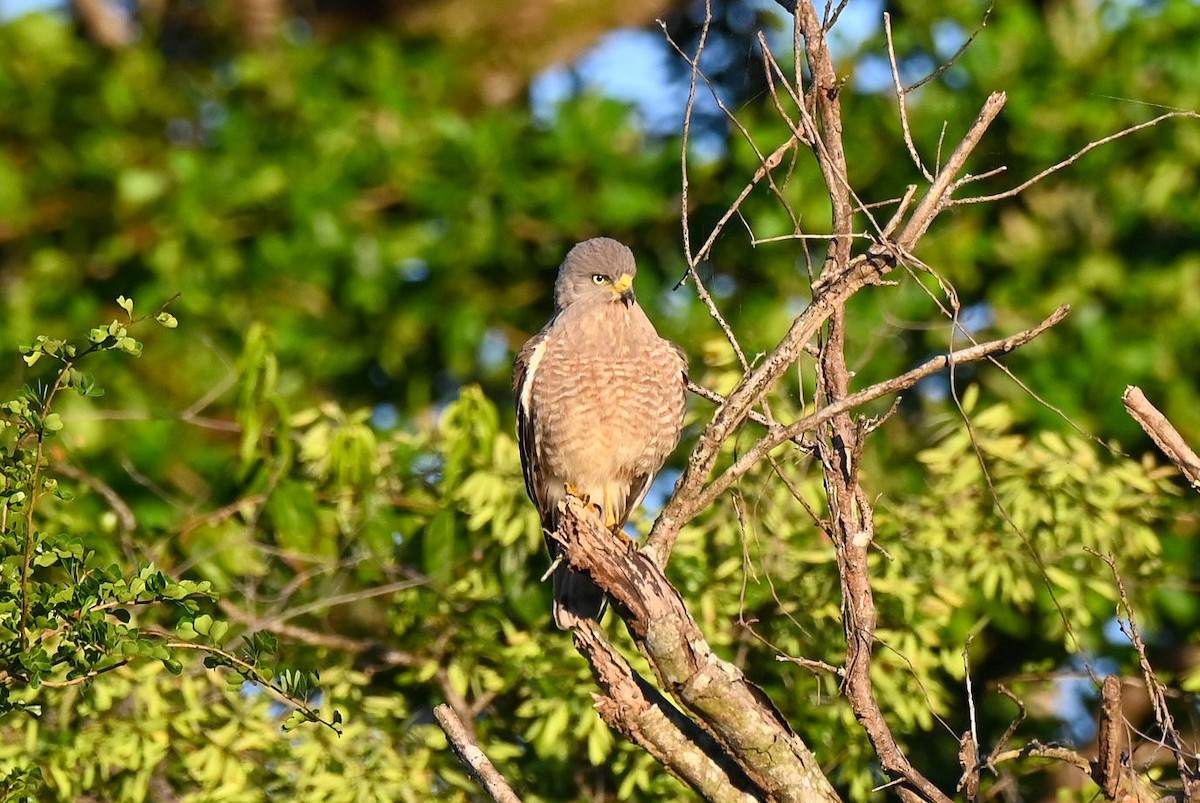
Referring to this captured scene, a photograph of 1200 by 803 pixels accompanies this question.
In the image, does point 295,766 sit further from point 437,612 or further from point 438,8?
point 438,8

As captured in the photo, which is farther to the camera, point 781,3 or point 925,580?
point 925,580

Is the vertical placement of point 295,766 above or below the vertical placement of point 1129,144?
below

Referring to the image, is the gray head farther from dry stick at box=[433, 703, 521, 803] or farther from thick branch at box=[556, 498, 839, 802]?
dry stick at box=[433, 703, 521, 803]

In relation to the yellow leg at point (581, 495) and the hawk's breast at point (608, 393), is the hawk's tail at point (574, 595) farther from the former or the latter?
the hawk's breast at point (608, 393)

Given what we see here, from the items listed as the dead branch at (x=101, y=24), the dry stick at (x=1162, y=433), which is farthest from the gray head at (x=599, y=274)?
the dead branch at (x=101, y=24)

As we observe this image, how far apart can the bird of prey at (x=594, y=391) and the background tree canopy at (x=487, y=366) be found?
139 mm

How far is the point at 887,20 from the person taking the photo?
3281mm

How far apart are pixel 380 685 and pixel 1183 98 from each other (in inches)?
168

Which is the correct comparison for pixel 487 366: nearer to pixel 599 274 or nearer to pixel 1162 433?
pixel 599 274

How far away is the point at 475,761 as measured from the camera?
373 cm

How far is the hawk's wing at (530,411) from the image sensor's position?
5.13 m

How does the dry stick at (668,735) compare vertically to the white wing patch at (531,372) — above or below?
above

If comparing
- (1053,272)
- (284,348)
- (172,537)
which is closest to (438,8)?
(284,348)

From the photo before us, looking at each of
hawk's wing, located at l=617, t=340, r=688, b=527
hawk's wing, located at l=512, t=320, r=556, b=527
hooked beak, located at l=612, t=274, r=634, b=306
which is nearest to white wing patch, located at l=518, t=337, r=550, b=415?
hawk's wing, located at l=512, t=320, r=556, b=527
